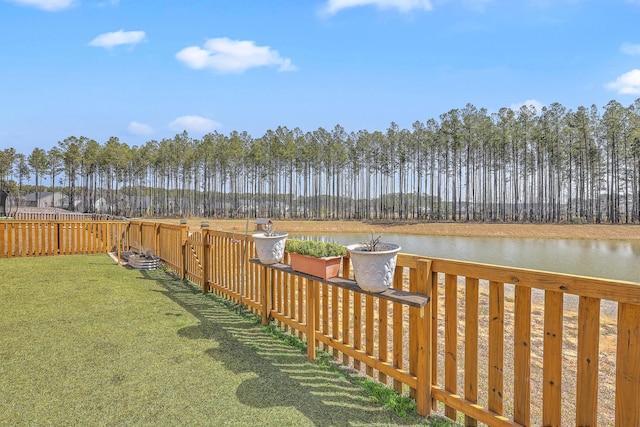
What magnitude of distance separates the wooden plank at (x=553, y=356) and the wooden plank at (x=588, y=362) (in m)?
0.10

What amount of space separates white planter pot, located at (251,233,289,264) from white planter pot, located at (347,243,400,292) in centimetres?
127

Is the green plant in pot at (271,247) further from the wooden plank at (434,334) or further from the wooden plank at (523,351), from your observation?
the wooden plank at (523,351)

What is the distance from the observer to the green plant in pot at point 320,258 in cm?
271

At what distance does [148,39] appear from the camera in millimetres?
9297

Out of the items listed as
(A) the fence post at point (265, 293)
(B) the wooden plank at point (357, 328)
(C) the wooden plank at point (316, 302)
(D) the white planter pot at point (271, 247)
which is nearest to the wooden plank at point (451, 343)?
(B) the wooden plank at point (357, 328)

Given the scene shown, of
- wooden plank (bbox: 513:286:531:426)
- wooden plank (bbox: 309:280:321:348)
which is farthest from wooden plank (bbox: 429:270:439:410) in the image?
wooden plank (bbox: 309:280:321:348)

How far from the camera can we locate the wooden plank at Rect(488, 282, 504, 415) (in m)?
1.91

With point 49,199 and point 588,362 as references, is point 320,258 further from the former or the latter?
point 49,199

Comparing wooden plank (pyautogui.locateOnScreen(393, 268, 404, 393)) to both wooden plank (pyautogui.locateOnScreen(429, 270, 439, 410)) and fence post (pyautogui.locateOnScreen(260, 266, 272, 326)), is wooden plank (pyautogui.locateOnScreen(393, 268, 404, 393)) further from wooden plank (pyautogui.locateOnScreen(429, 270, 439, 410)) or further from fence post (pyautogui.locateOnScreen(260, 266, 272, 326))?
fence post (pyautogui.locateOnScreen(260, 266, 272, 326))

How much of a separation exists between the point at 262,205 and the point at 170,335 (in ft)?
155

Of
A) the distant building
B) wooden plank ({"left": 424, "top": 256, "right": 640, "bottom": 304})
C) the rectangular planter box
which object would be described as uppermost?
the distant building

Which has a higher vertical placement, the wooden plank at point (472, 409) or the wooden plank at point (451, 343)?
the wooden plank at point (451, 343)

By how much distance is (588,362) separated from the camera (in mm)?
1582

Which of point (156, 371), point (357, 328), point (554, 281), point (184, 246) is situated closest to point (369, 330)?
point (357, 328)
